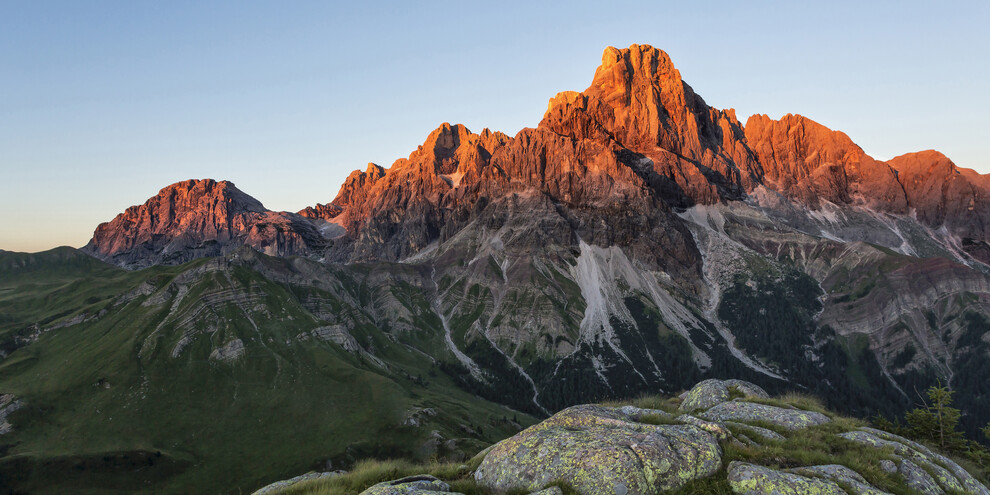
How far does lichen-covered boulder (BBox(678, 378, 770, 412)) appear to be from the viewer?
30828mm

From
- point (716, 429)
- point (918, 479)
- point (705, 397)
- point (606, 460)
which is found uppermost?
point (606, 460)

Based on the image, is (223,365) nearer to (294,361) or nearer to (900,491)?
(294,361)

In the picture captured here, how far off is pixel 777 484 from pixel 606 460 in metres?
5.71

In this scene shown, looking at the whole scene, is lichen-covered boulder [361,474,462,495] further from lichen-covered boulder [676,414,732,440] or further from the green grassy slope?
the green grassy slope

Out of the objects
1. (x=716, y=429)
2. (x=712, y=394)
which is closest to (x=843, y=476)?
(x=716, y=429)

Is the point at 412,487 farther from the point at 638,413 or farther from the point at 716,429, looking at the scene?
the point at 638,413

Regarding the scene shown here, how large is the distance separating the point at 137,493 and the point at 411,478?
15008 centimetres

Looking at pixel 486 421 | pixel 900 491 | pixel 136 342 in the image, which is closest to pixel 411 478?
pixel 900 491

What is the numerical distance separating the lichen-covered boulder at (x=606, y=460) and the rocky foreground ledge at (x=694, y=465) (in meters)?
0.04

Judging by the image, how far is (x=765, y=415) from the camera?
25984 millimetres

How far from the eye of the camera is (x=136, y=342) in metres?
195

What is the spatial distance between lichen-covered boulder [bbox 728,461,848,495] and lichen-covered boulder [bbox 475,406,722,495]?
1333 mm

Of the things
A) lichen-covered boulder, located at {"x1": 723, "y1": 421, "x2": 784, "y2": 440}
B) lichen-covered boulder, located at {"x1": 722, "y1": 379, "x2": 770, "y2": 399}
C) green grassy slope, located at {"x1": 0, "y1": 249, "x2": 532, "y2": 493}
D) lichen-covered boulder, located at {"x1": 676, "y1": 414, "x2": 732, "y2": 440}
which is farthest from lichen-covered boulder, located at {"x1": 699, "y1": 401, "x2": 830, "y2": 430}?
green grassy slope, located at {"x1": 0, "y1": 249, "x2": 532, "y2": 493}

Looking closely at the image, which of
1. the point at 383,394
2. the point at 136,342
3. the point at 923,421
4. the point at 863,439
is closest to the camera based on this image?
the point at 863,439
